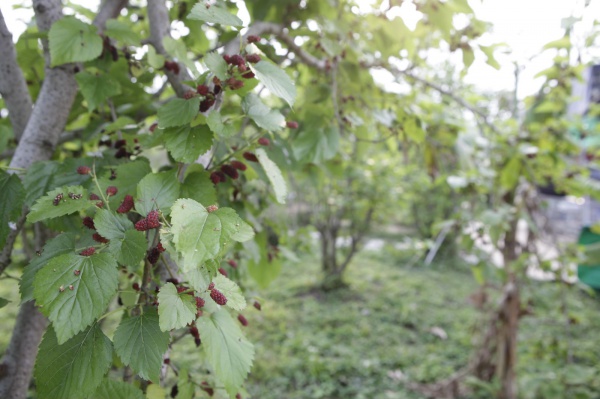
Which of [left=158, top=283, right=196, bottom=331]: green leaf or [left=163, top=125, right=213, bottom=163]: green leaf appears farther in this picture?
[left=163, top=125, right=213, bottom=163]: green leaf

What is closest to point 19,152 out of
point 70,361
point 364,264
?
point 70,361

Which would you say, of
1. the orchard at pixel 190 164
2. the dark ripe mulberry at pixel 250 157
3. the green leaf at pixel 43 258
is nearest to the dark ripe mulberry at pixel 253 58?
the orchard at pixel 190 164

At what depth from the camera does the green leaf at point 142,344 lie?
0.56 metres

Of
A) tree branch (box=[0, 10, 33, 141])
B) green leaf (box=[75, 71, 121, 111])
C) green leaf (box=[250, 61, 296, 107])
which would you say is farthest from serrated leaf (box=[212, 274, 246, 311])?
tree branch (box=[0, 10, 33, 141])

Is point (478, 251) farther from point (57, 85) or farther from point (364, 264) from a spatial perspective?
point (364, 264)

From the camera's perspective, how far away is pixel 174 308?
21.7 inches

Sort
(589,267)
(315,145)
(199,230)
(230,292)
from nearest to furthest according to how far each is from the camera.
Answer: (199,230) < (230,292) < (315,145) < (589,267)

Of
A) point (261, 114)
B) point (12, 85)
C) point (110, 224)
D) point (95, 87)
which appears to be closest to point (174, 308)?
point (110, 224)

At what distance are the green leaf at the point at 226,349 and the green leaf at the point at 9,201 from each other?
1.41ft

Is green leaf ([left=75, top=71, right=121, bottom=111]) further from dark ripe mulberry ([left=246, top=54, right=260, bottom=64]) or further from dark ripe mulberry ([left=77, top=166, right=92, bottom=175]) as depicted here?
dark ripe mulberry ([left=246, top=54, right=260, bottom=64])

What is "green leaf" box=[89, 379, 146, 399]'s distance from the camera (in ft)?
2.13

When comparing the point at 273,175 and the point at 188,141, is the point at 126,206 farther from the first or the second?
the point at 273,175

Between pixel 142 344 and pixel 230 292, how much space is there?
0.15m

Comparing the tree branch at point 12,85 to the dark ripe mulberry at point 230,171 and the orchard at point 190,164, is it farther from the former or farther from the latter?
the dark ripe mulberry at point 230,171
